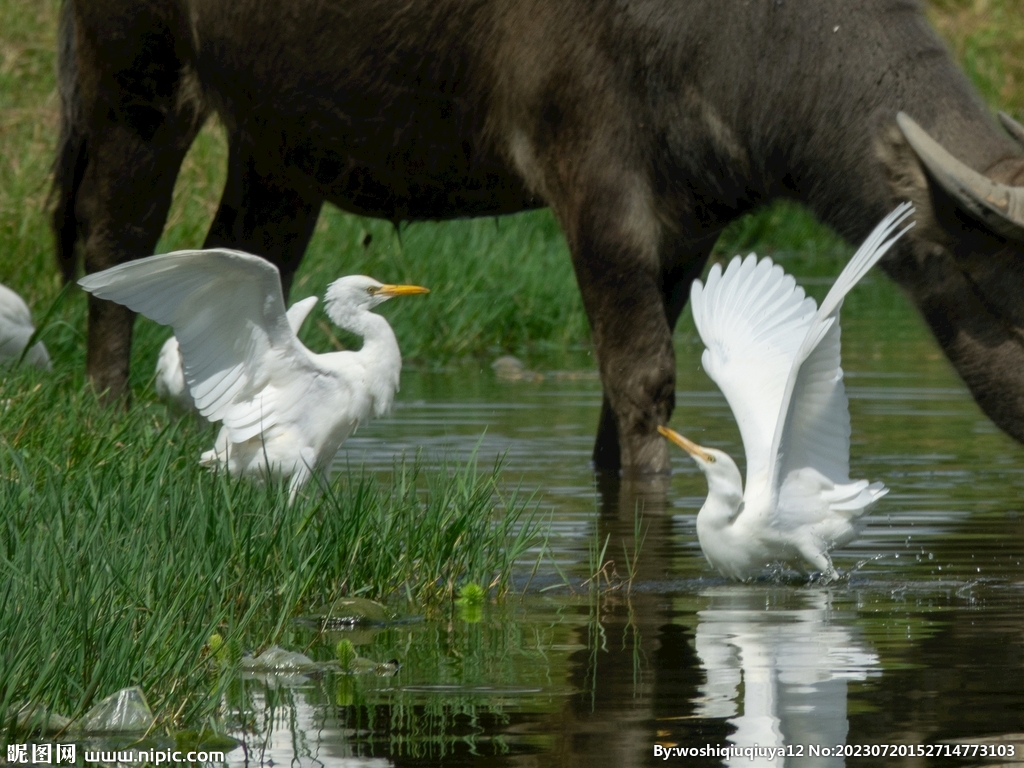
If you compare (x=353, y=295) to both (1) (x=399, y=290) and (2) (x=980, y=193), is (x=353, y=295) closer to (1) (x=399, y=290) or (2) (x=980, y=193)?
(1) (x=399, y=290)

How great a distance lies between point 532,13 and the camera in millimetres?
6691

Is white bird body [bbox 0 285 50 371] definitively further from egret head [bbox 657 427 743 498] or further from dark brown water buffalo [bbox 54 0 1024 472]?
egret head [bbox 657 427 743 498]

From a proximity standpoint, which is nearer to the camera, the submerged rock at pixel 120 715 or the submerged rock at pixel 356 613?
the submerged rock at pixel 120 715

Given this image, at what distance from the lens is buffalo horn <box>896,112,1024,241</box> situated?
5637 mm

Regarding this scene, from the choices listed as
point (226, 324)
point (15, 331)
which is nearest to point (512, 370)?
point (15, 331)

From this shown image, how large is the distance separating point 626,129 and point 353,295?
1214mm

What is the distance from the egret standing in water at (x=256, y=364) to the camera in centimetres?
515

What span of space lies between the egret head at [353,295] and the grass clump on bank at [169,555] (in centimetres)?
60

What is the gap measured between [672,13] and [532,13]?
1.73 ft

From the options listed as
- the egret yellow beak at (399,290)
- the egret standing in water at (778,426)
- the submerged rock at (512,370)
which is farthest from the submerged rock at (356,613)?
the submerged rock at (512,370)

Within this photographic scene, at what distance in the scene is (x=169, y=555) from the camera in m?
4.01

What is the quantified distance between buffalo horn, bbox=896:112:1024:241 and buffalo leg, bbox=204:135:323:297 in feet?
9.81

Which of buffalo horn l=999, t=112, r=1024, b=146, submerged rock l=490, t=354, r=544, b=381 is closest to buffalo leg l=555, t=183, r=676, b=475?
buffalo horn l=999, t=112, r=1024, b=146

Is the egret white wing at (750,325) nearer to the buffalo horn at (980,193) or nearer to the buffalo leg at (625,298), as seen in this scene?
the buffalo horn at (980,193)
